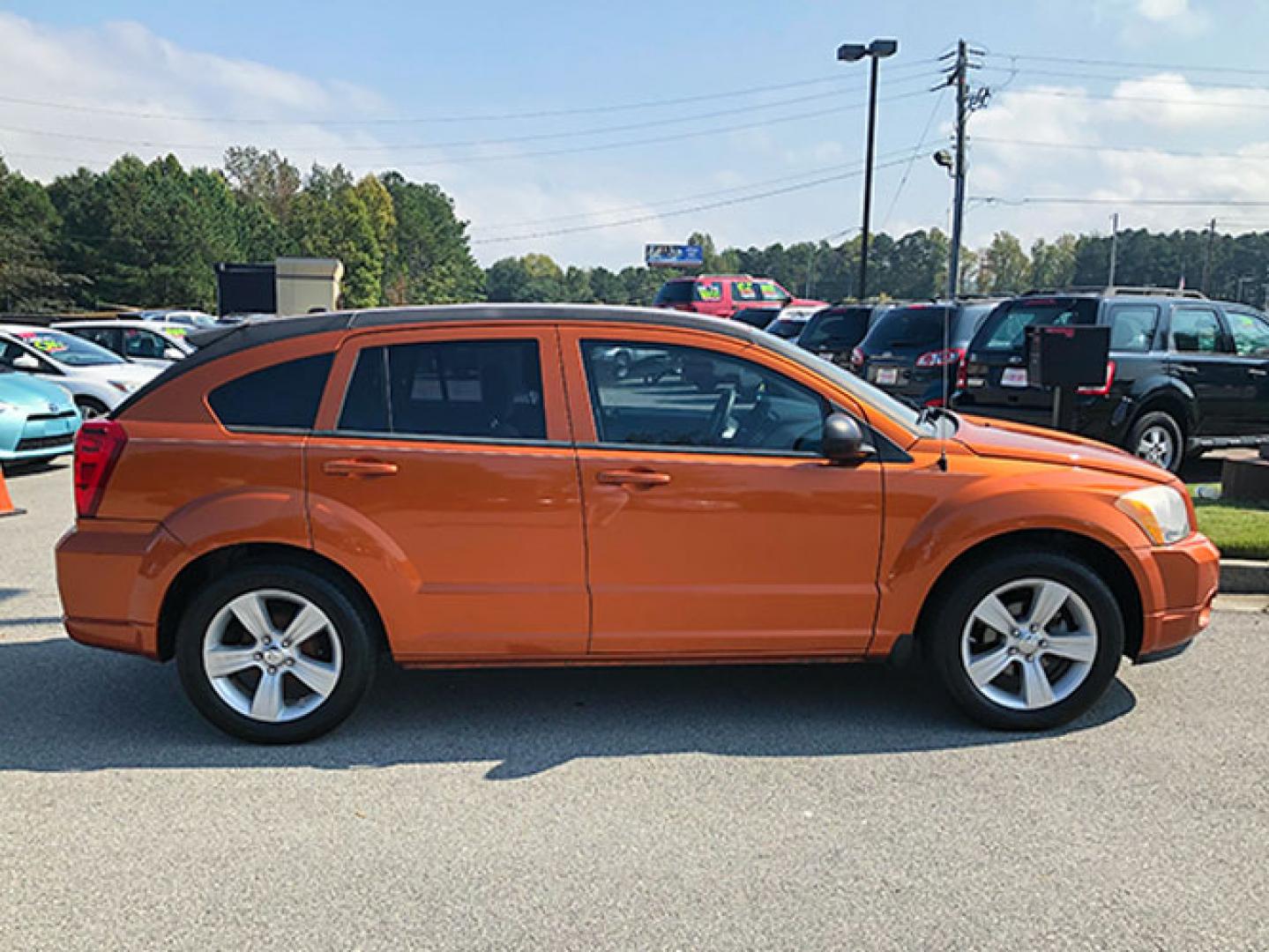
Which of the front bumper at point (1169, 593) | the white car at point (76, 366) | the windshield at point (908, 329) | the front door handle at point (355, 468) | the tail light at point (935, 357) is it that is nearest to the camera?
the front door handle at point (355, 468)

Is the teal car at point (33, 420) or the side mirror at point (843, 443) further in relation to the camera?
the teal car at point (33, 420)

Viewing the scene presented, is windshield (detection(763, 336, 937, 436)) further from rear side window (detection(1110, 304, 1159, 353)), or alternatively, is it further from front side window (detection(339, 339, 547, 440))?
rear side window (detection(1110, 304, 1159, 353))

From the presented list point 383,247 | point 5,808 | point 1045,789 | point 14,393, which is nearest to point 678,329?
point 1045,789

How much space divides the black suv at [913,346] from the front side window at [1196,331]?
2119mm

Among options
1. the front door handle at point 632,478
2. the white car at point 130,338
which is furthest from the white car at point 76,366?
the front door handle at point 632,478

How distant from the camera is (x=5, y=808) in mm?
3488

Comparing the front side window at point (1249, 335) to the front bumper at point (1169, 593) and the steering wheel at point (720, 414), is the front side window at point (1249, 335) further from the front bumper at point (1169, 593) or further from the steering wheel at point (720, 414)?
the steering wheel at point (720, 414)

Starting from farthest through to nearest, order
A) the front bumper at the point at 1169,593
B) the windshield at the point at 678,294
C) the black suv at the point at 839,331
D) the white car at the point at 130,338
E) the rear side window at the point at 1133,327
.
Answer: the windshield at the point at 678,294
the black suv at the point at 839,331
the white car at the point at 130,338
the rear side window at the point at 1133,327
the front bumper at the point at 1169,593

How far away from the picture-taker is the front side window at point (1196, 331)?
9805 mm

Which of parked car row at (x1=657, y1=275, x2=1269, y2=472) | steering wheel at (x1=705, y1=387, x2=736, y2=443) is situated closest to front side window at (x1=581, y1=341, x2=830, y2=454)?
steering wheel at (x1=705, y1=387, x2=736, y2=443)

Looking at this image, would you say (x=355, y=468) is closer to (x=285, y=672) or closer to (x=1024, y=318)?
(x=285, y=672)

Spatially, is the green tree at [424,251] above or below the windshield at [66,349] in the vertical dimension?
above

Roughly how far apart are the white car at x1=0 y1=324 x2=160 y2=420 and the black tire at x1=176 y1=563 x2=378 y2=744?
9345 mm

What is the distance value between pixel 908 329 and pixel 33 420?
9.73 meters
